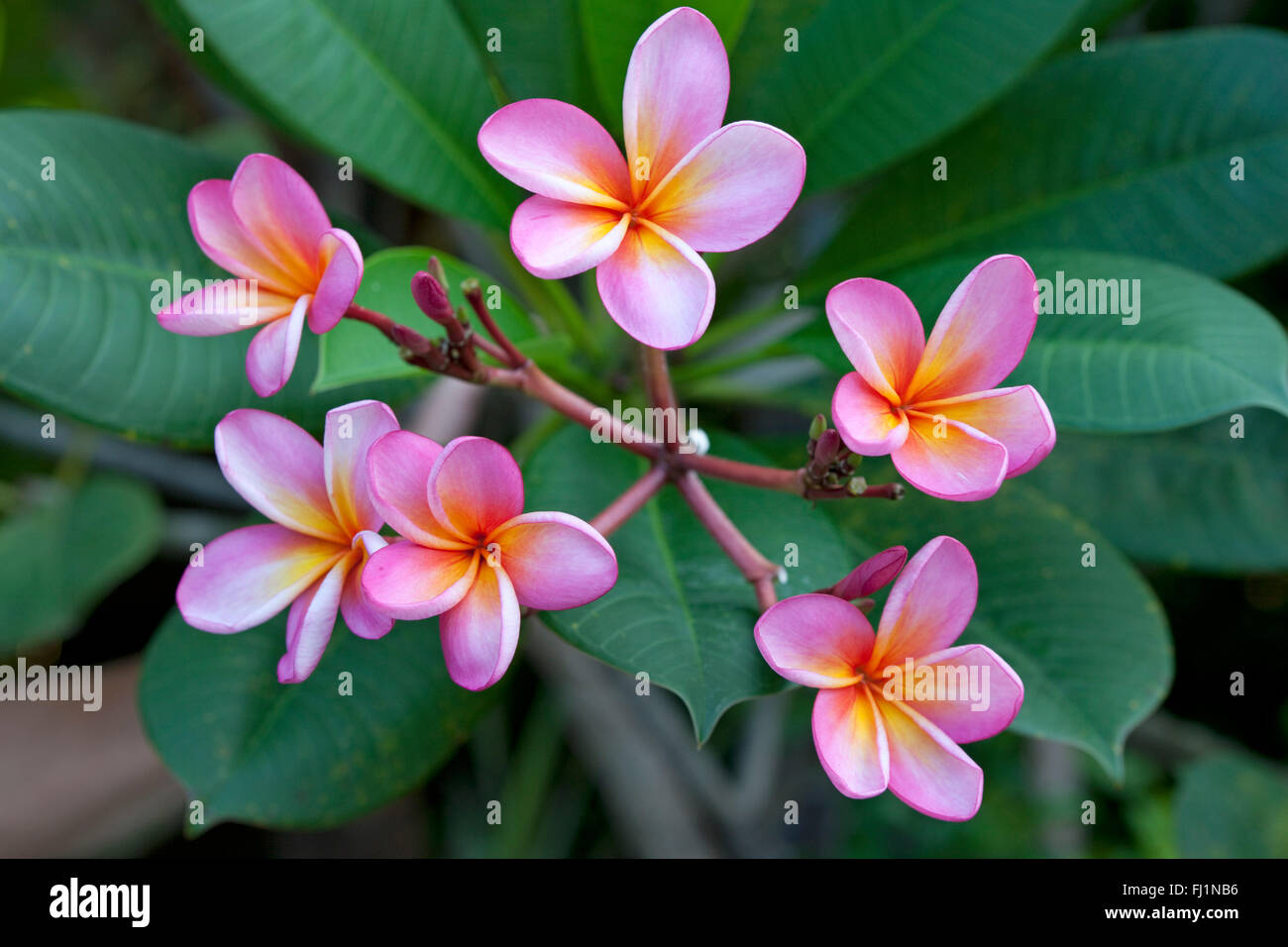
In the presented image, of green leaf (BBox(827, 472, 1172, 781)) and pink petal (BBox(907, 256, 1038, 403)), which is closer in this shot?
pink petal (BBox(907, 256, 1038, 403))

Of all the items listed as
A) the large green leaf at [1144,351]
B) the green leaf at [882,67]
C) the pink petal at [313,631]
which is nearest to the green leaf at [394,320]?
the pink petal at [313,631]

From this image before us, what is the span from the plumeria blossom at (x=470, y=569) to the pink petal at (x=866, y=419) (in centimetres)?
15

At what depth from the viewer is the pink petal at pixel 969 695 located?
0.51 m

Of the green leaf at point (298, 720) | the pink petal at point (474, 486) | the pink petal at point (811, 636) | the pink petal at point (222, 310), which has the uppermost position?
the pink petal at point (222, 310)

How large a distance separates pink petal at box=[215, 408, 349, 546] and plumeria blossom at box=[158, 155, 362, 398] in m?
0.04

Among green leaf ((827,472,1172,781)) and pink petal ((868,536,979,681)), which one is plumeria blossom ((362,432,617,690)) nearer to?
pink petal ((868,536,979,681))

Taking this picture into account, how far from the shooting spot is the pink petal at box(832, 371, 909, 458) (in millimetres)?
484

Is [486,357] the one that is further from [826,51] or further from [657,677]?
[826,51]

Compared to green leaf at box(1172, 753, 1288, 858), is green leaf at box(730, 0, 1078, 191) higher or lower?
higher

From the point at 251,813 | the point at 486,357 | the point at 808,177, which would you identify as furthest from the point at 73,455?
the point at 808,177

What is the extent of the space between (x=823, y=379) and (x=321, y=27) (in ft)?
2.38

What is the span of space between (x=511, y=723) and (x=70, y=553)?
0.87 metres

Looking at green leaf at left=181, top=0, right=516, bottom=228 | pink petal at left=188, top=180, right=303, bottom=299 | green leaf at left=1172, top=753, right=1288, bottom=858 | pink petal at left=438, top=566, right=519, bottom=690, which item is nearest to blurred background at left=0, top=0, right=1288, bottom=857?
green leaf at left=1172, top=753, right=1288, bottom=858

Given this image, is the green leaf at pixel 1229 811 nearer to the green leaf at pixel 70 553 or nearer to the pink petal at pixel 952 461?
the pink petal at pixel 952 461
